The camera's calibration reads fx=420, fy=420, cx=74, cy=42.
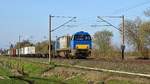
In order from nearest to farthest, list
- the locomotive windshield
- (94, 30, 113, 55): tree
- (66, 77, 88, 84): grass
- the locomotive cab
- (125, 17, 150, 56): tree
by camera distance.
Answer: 1. (66, 77, 88, 84): grass
2. the locomotive cab
3. the locomotive windshield
4. (125, 17, 150, 56): tree
5. (94, 30, 113, 55): tree

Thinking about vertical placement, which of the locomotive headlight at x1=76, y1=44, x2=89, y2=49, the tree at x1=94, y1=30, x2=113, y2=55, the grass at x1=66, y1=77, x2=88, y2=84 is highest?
the tree at x1=94, y1=30, x2=113, y2=55

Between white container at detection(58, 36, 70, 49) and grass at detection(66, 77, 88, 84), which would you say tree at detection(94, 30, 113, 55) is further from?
grass at detection(66, 77, 88, 84)

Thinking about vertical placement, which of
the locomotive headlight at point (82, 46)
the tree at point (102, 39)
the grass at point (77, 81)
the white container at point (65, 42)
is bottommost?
the grass at point (77, 81)

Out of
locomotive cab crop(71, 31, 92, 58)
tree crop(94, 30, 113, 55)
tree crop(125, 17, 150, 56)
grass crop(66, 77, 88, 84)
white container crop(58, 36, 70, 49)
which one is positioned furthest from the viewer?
tree crop(94, 30, 113, 55)

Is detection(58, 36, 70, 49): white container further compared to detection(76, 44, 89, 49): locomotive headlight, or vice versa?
detection(58, 36, 70, 49): white container

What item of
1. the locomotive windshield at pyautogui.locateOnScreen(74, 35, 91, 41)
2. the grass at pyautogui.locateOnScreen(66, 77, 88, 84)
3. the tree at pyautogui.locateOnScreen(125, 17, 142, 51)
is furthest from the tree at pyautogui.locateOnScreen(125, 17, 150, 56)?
the grass at pyautogui.locateOnScreen(66, 77, 88, 84)

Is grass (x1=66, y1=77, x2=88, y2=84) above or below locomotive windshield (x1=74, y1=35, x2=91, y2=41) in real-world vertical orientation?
below

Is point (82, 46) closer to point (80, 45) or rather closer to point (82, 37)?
point (80, 45)

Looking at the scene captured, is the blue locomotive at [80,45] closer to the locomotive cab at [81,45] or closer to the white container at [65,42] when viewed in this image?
the locomotive cab at [81,45]

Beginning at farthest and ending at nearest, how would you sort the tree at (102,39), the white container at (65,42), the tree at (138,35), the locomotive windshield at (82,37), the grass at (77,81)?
the tree at (102,39), the tree at (138,35), the white container at (65,42), the locomotive windshield at (82,37), the grass at (77,81)

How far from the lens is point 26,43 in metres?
172

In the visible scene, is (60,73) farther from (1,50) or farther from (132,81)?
(1,50)

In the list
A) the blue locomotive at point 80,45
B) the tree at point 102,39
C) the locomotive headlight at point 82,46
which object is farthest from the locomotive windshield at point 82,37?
the tree at point 102,39

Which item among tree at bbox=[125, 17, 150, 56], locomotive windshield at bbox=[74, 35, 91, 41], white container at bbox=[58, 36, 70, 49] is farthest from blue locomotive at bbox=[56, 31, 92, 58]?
tree at bbox=[125, 17, 150, 56]
